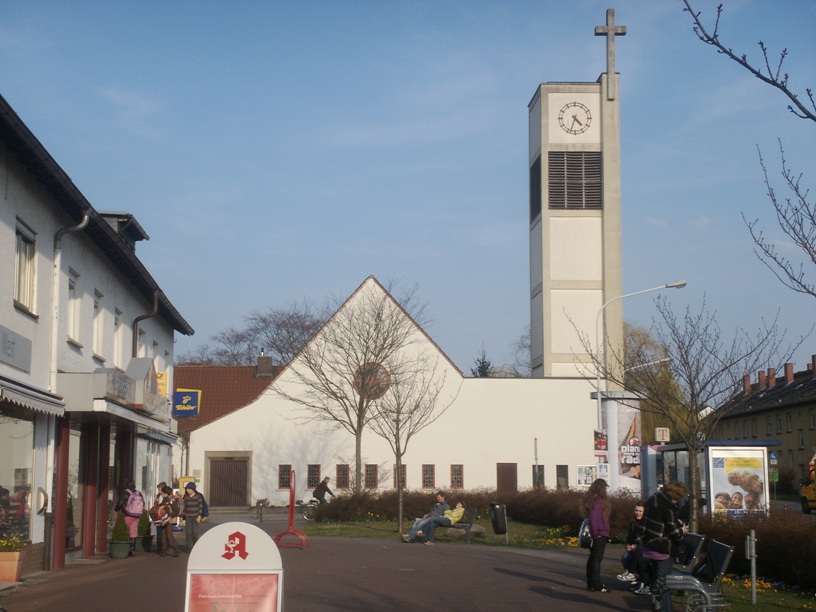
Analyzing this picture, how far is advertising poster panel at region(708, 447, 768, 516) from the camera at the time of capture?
26377mm

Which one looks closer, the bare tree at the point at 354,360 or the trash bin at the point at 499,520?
the trash bin at the point at 499,520

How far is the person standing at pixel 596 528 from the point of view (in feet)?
50.7

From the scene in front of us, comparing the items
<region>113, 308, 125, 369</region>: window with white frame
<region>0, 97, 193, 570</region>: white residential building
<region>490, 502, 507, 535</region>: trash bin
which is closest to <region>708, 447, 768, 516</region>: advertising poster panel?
<region>490, 502, 507, 535</region>: trash bin

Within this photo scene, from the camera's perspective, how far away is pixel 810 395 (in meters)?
67.2

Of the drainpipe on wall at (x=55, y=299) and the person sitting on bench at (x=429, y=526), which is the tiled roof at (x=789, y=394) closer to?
the person sitting on bench at (x=429, y=526)

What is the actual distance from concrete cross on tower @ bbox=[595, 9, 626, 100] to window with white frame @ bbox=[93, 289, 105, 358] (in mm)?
33458

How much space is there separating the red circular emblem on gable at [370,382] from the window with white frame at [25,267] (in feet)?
79.1

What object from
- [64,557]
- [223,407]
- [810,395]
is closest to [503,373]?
[810,395]

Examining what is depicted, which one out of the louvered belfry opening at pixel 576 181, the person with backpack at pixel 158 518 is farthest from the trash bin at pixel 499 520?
the louvered belfry opening at pixel 576 181

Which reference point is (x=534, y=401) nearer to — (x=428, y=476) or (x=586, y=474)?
(x=428, y=476)

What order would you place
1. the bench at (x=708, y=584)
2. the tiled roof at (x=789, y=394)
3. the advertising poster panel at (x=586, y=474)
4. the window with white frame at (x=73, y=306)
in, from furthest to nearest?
1. the tiled roof at (x=789, y=394)
2. the advertising poster panel at (x=586, y=474)
3. the window with white frame at (x=73, y=306)
4. the bench at (x=708, y=584)

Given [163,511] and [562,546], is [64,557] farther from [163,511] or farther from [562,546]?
[562,546]

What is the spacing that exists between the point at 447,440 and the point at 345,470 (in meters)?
5.24

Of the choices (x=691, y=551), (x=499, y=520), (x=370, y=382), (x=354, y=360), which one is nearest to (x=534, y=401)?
(x=354, y=360)
